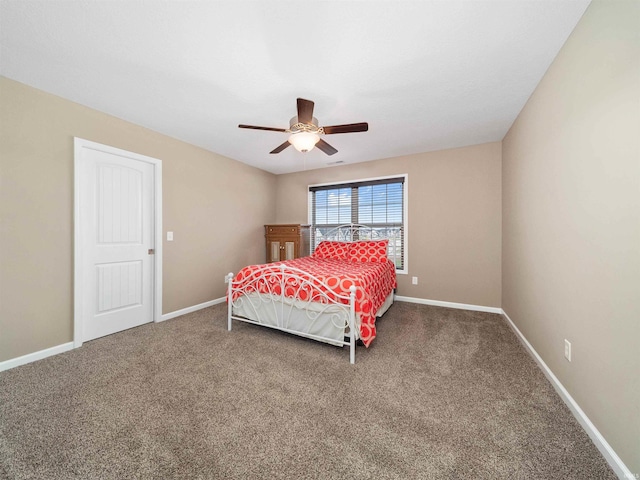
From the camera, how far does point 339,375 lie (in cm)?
196

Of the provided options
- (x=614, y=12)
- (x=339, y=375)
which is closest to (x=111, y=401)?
(x=339, y=375)

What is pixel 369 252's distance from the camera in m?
3.80

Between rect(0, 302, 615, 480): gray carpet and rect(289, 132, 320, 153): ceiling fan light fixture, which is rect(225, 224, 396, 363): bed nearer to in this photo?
rect(0, 302, 615, 480): gray carpet

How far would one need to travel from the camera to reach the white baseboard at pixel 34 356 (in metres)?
2.03

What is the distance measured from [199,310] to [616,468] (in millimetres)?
4018

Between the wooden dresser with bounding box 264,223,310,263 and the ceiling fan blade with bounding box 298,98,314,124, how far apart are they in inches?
101

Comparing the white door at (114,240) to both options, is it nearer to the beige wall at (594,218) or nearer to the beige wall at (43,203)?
the beige wall at (43,203)

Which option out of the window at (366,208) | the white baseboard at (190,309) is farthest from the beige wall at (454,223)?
the white baseboard at (190,309)

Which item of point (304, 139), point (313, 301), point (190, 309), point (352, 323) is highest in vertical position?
point (304, 139)

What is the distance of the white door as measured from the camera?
2.54 m

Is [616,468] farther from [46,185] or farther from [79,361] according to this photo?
[46,185]

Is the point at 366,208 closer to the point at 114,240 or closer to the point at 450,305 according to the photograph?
the point at 450,305

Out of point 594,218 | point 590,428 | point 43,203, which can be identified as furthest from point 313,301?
point 43,203

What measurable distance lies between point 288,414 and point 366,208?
3.52m
